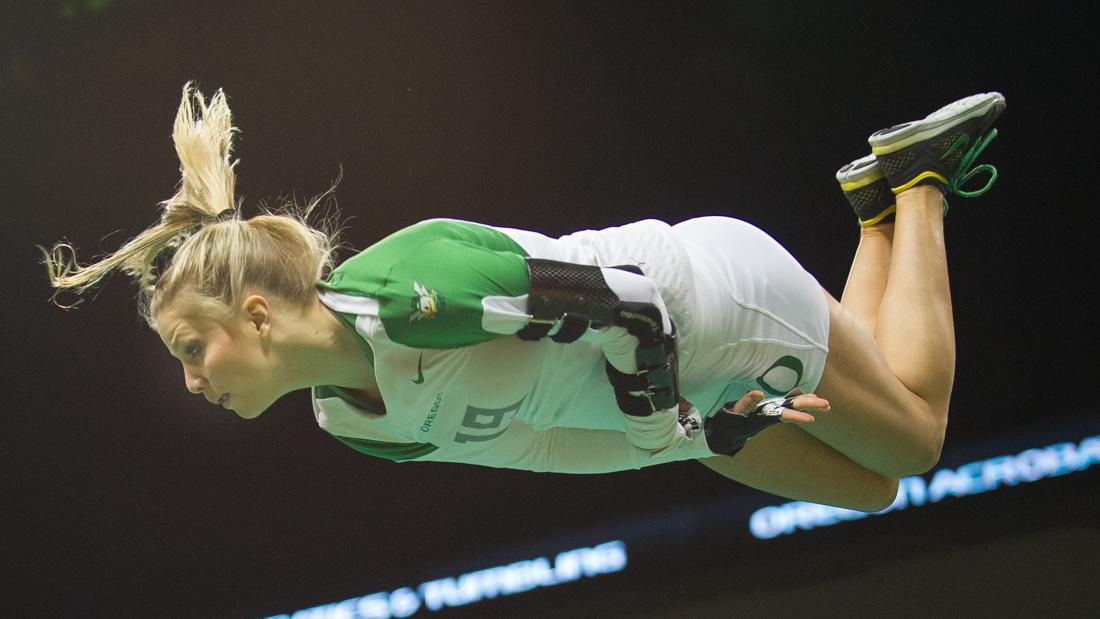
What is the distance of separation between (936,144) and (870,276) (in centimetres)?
26

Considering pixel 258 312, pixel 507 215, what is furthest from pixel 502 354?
pixel 507 215

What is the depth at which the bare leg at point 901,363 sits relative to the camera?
1725 millimetres

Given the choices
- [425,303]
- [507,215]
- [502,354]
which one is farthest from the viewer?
[507,215]

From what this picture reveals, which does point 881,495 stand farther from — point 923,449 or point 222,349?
point 222,349

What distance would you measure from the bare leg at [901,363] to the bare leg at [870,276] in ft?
0.05

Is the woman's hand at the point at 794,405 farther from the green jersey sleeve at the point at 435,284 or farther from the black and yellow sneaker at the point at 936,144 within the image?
the black and yellow sneaker at the point at 936,144

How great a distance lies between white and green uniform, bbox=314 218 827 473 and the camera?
54.1 inches

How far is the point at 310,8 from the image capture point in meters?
2.38

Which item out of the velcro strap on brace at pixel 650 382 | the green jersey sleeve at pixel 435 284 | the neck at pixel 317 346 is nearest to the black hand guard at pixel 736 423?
the velcro strap on brace at pixel 650 382

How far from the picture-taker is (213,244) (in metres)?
A: 1.52

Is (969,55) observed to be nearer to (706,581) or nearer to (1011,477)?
(1011,477)

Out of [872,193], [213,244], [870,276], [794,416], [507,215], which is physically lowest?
[794,416]

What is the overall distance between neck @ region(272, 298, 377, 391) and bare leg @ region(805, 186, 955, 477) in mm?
708

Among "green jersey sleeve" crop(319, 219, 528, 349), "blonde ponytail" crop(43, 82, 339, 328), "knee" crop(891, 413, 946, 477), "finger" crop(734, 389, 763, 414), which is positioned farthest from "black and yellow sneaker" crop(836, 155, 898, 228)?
"blonde ponytail" crop(43, 82, 339, 328)
